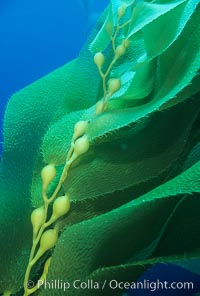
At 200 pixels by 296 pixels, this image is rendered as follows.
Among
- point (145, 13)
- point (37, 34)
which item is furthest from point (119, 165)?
point (37, 34)

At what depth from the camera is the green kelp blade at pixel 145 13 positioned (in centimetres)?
45

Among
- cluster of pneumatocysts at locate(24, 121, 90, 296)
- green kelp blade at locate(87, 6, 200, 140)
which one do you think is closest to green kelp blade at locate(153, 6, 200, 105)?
green kelp blade at locate(87, 6, 200, 140)

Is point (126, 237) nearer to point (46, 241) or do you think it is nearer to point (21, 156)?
point (46, 241)

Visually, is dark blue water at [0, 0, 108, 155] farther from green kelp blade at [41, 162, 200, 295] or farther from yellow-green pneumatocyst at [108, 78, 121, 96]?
green kelp blade at [41, 162, 200, 295]

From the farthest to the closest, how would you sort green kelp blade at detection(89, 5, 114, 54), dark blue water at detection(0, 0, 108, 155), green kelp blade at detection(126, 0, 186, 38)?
dark blue water at detection(0, 0, 108, 155) < green kelp blade at detection(89, 5, 114, 54) < green kelp blade at detection(126, 0, 186, 38)

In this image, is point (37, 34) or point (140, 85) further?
point (37, 34)

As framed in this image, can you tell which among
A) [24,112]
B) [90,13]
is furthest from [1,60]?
[24,112]

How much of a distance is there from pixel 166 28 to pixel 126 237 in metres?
0.28

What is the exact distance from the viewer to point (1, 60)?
5.65 ft

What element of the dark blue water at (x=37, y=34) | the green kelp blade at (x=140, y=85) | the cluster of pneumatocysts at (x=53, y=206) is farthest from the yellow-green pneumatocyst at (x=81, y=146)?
the dark blue water at (x=37, y=34)

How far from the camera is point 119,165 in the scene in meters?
0.41

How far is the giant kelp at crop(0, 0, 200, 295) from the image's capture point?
13.9 inches

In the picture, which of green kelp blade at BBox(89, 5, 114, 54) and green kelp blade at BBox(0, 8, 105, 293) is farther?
green kelp blade at BBox(89, 5, 114, 54)

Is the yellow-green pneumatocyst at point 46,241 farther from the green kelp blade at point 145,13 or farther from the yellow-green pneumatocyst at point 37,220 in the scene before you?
the green kelp blade at point 145,13
